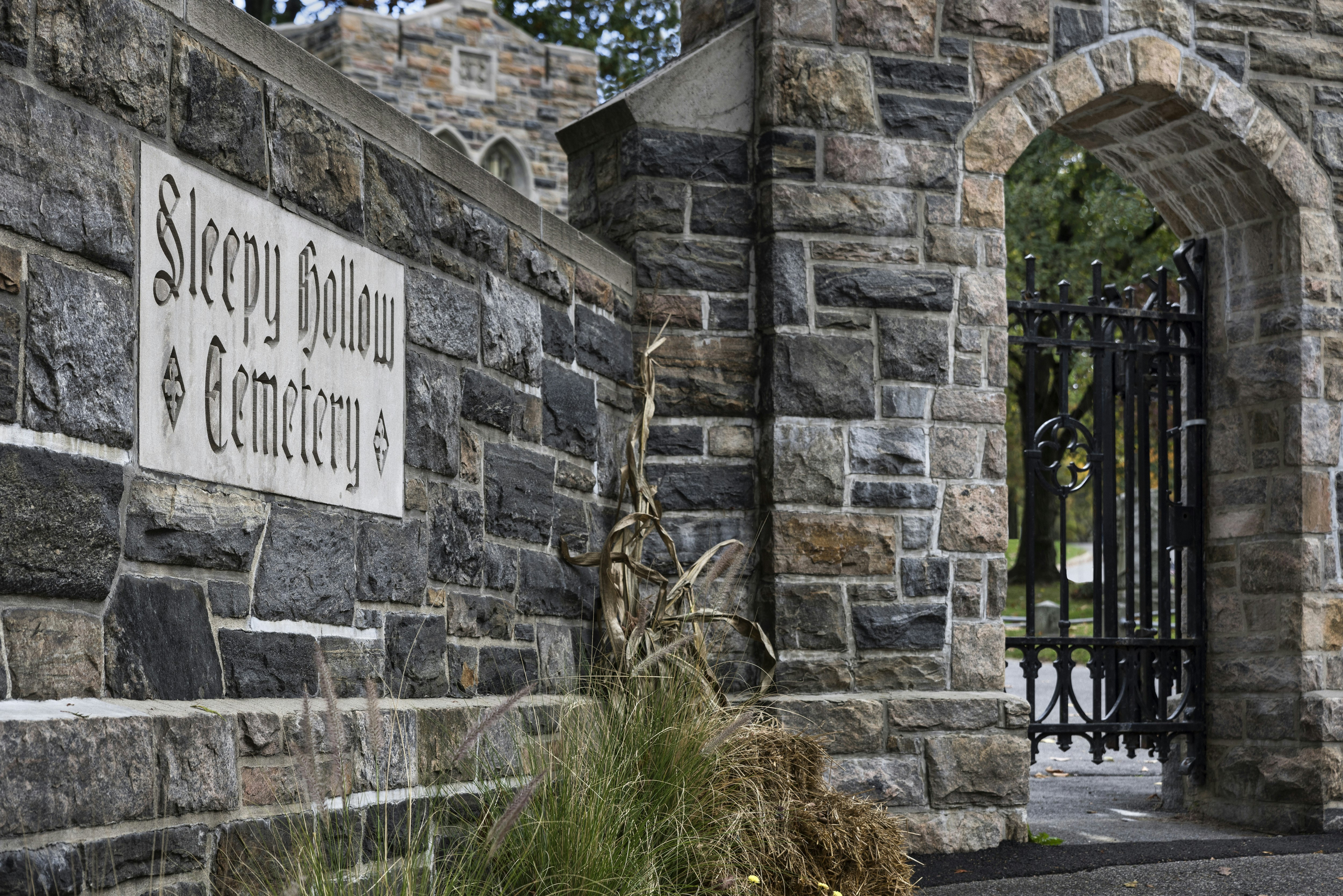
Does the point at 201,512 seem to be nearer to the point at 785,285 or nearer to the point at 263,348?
the point at 263,348

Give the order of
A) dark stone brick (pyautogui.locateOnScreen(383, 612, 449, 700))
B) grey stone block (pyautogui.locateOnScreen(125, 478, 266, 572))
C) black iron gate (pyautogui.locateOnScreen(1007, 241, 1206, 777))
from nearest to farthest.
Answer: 1. grey stone block (pyautogui.locateOnScreen(125, 478, 266, 572))
2. dark stone brick (pyautogui.locateOnScreen(383, 612, 449, 700))
3. black iron gate (pyautogui.locateOnScreen(1007, 241, 1206, 777))

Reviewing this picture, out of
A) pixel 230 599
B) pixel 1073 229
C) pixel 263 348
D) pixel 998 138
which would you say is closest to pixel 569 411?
pixel 263 348

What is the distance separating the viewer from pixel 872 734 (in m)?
5.09

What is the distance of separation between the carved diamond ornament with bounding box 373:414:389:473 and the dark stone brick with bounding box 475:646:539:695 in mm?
802

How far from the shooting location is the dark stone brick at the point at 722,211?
5.27 metres

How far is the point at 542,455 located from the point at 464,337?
66 cm

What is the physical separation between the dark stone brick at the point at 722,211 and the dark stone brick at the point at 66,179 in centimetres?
303

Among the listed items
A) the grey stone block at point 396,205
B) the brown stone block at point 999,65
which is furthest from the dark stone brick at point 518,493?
the brown stone block at point 999,65

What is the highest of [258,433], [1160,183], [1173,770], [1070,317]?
[1160,183]

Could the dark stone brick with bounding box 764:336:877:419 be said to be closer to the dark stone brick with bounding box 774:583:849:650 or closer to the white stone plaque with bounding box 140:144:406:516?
the dark stone brick with bounding box 774:583:849:650

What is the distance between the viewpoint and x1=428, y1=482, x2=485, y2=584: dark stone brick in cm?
361

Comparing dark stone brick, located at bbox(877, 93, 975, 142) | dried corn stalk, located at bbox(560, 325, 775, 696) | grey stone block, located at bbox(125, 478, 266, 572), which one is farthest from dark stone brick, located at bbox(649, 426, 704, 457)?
grey stone block, located at bbox(125, 478, 266, 572)

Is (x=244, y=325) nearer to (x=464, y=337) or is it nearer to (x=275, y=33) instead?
(x=275, y=33)

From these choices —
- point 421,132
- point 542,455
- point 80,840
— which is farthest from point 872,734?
point 80,840
